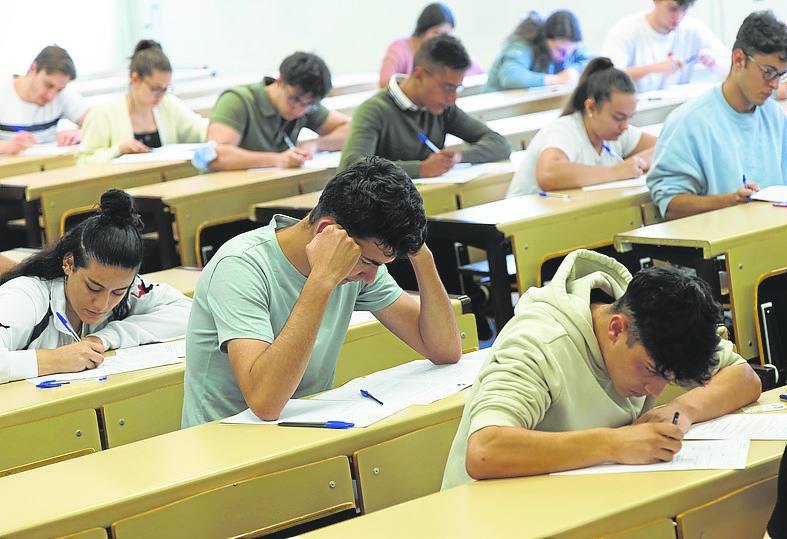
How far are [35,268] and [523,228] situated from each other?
60.5 inches

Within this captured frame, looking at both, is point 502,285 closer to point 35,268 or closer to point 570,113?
point 570,113

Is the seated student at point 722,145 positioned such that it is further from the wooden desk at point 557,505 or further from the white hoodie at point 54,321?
the wooden desk at point 557,505

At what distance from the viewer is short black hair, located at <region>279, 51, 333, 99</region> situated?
500 centimetres

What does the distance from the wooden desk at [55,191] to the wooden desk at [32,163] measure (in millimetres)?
521

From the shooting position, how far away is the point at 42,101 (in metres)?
6.28

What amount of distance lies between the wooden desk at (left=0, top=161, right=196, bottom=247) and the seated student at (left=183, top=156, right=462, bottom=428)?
265 cm

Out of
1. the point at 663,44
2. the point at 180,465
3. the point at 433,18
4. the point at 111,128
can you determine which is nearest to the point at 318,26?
the point at 433,18

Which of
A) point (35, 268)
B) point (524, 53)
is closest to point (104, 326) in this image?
point (35, 268)

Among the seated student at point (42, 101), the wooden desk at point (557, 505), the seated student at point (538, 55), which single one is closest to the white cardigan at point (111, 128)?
the seated student at point (42, 101)

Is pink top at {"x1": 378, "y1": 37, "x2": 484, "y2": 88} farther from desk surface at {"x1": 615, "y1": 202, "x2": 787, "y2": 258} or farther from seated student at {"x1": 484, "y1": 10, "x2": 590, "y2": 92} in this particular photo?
desk surface at {"x1": 615, "y1": 202, "x2": 787, "y2": 258}

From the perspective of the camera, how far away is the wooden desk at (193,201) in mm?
4430

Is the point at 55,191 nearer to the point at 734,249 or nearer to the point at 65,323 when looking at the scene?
the point at 65,323

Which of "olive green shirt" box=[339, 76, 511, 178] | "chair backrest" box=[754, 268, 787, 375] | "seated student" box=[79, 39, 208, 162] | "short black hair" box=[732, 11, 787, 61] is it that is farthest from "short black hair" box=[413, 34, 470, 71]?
"chair backrest" box=[754, 268, 787, 375]

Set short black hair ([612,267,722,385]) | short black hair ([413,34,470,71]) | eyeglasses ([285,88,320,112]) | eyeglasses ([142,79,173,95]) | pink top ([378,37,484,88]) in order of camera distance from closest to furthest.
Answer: short black hair ([612,267,722,385]) < short black hair ([413,34,470,71]) < eyeglasses ([285,88,320,112]) < eyeglasses ([142,79,173,95]) < pink top ([378,37,484,88])
